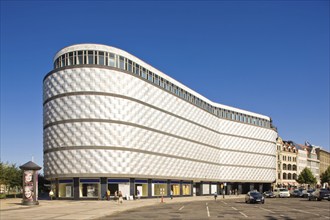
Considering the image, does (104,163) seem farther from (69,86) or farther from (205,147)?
(205,147)

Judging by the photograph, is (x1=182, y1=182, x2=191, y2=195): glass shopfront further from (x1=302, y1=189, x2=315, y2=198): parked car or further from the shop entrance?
(x1=302, y1=189, x2=315, y2=198): parked car

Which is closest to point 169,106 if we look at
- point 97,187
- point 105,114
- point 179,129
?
point 179,129

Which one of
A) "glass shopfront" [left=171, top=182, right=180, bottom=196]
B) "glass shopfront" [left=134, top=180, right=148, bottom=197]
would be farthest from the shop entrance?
"glass shopfront" [left=171, top=182, right=180, bottom=196]

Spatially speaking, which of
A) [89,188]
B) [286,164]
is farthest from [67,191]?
[286,164]

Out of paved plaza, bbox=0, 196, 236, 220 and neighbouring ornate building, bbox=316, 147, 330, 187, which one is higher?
paved plaza, bbox=0, 196, 236, 220

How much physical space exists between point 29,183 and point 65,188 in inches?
892

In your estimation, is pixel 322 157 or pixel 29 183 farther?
pixel 322 157

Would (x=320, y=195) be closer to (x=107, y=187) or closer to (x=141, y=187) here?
(x=141, y=187)

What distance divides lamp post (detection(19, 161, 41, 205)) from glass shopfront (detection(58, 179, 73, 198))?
20991 mm

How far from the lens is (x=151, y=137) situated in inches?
2975

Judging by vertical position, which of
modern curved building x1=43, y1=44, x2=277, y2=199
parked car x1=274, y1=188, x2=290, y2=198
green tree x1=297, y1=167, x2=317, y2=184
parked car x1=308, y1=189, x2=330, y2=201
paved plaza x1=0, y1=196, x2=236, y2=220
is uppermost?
modern curved building x1=43, y1=44, x2=277, y2=199

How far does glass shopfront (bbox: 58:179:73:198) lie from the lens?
221 feet

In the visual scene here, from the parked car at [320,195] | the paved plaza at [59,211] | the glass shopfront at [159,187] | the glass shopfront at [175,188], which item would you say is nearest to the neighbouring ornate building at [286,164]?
the glass shopfront at [175,188]

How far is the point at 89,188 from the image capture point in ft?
219
